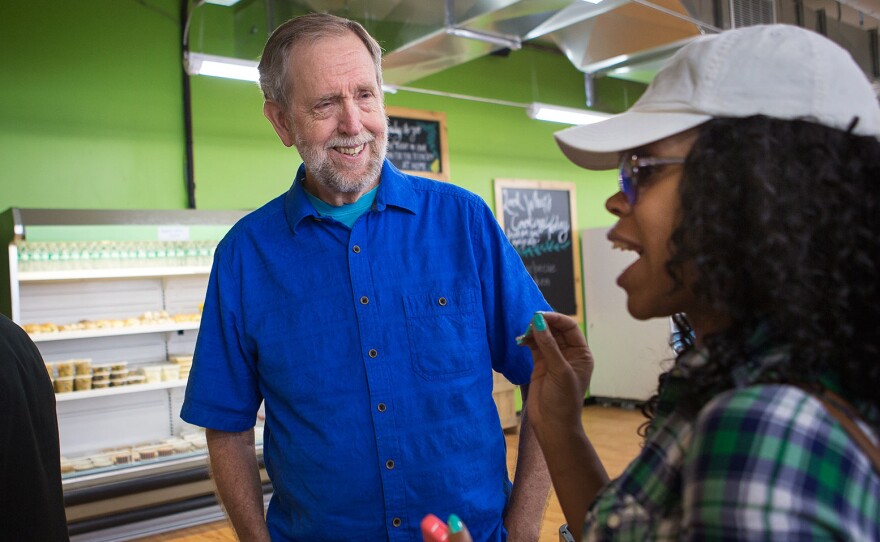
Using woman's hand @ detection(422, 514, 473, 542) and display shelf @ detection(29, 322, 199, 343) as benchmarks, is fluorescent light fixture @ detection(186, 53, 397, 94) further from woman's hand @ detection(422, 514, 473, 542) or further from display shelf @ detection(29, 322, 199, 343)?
woman's hand @ detection(422, 514, 473, 542)

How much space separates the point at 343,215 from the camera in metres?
1.79

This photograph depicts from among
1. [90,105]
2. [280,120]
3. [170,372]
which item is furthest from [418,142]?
[280,120]

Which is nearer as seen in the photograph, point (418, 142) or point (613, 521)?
point (613, 521)

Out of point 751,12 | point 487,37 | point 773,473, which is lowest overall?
point 773,473

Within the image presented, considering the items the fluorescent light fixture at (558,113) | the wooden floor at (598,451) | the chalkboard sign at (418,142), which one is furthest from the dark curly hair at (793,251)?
the chalkboard sign at (418,142)

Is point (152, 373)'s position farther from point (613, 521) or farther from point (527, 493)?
point (613, 521)

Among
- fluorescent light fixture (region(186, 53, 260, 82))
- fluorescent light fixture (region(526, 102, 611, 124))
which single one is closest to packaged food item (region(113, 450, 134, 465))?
fluorescent light fixture (region(186, 53, 260, 82))

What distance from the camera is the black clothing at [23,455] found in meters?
1.70

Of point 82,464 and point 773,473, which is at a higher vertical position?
point 773,473

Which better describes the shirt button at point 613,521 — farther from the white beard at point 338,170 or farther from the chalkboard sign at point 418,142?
the chalkboard sign at point 418,142

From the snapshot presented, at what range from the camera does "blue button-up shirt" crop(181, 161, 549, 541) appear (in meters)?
1.63

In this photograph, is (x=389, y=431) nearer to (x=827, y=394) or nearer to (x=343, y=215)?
(x=343, y=215)

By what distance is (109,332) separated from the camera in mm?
5082

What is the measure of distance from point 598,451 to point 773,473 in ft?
20.6
